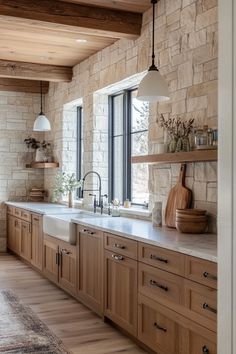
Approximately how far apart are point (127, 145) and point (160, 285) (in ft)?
9.26

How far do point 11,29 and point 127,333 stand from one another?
3529mm

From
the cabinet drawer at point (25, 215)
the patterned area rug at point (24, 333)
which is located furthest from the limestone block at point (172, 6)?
the cabinet drawer at point (25, 215)

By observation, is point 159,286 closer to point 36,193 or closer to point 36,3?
point 36,3

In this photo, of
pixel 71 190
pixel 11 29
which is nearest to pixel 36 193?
pixel 71 190

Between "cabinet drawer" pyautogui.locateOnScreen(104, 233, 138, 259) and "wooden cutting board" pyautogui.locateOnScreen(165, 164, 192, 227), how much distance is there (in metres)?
0.55

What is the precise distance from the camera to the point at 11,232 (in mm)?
7262

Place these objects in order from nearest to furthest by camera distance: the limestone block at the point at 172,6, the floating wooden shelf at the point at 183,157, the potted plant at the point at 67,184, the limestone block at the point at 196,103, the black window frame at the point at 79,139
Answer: the floating wooden shelf at the point at 183,157, the limestone block at the point at 196,103, the limestone block at the point at 172,6, the potted plant at the point at 67,184, the black window frame at the point at 79,139

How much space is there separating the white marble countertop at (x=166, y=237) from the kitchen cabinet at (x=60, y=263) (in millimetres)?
569

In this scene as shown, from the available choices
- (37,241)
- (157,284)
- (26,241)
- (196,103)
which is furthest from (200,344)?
(26,241)

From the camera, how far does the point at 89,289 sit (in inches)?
161

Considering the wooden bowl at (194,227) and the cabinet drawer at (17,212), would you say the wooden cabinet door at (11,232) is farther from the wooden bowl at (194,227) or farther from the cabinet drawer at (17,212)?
the wooden bowl at (194,227)

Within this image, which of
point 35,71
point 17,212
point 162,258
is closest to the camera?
point 162,258

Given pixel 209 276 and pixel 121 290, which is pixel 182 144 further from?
pixel 209 276

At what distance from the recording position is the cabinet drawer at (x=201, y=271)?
2299 millimetres
